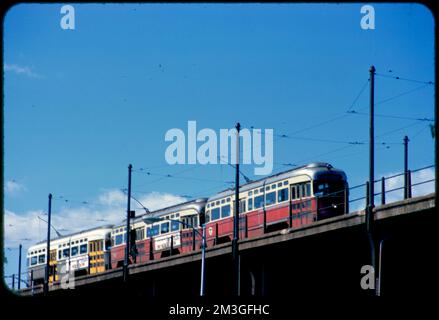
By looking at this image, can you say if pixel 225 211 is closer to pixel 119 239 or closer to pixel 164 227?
pixel 164 227

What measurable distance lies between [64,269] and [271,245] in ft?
102

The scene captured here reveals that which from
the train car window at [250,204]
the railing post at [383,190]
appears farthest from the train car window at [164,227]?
the railing post at [383,190]

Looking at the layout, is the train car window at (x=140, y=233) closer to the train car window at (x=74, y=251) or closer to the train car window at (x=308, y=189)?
the train car window at (x=74, y=251)

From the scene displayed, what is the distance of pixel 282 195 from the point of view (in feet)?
141

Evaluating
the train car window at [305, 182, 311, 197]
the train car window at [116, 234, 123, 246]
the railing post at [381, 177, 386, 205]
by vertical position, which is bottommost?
the railing post at [381, 177, 386, 205]

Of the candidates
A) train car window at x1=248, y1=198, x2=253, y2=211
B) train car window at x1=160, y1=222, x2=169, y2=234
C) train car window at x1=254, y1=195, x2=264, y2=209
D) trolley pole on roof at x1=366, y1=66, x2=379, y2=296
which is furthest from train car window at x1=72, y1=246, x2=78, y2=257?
trolley pole on roof at x1=366, y1=66, x2=379, y2=296

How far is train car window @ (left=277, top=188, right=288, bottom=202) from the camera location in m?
42.8

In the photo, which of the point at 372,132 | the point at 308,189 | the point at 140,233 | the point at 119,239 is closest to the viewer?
the point at 372,132

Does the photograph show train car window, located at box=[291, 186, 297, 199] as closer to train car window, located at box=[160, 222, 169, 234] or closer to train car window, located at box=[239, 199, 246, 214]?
train car window, located at box=[239, 199, 246, 214]

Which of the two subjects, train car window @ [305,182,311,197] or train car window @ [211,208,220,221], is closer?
train car window @ [305,182,311,197]

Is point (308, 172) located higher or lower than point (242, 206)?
higher

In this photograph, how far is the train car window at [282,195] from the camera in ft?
140

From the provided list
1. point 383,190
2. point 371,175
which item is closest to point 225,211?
point 371,175
